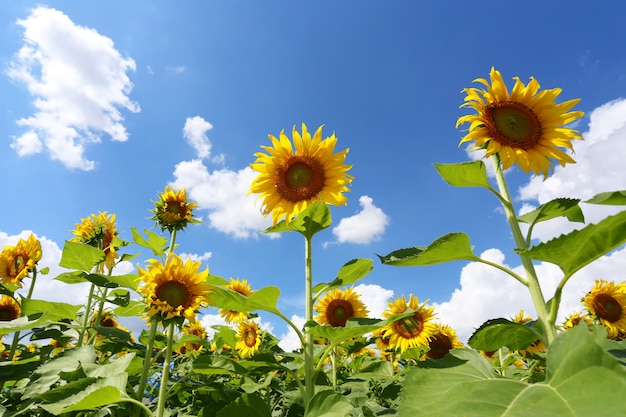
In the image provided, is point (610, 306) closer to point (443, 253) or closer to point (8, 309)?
point (443, 253)

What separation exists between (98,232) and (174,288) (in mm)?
2516

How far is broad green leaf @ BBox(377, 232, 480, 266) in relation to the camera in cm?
176

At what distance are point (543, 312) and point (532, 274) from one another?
175 mm

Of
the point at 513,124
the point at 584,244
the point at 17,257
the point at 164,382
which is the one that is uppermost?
the point at 17,257

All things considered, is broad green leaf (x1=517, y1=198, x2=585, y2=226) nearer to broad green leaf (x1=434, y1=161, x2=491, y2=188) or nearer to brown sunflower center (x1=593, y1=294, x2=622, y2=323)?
broad green leaf (x1=434, y1=161, x2=491, y2=188)

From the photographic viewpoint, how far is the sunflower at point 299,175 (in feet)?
11.0

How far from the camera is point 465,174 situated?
1.97 meters

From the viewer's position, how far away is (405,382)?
4.57 feet

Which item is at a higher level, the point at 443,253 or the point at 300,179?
the point at 300,179

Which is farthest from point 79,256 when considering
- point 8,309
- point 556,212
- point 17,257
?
point 556,212

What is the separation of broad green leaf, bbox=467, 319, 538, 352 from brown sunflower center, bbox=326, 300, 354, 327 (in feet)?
12.7

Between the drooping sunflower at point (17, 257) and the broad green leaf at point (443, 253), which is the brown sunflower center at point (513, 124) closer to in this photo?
the broad green leaf at point (443, 253)

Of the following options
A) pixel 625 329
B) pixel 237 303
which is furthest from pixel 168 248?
pixel 625 329

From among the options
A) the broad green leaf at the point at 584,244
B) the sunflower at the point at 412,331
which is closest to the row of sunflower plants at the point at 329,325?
the broad green leaf at the point at 584,244
